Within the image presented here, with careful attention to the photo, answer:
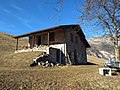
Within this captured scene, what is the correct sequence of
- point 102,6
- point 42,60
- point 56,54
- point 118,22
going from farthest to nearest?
1. point 56,54
2. point 42,60
3. point 118,22
4. point 102,6

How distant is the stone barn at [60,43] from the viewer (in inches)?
930

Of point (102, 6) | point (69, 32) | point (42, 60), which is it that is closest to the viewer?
point (102, 6)

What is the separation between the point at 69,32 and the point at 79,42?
5.05 metres

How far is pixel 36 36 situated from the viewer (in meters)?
28.3

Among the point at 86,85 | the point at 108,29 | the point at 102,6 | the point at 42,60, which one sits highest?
the point at 102,6

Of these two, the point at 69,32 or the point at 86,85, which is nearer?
the point at 86,85

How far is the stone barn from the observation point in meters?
23.6

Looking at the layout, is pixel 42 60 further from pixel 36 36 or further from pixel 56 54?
pixel 36 36

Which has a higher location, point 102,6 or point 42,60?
point 102,6

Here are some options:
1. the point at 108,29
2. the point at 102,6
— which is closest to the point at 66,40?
the point at 108,29

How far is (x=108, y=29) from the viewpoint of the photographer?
43.5 feet

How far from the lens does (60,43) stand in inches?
991

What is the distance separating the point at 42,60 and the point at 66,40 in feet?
21.3

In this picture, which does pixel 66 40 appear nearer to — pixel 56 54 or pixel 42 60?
pixel 56 54
